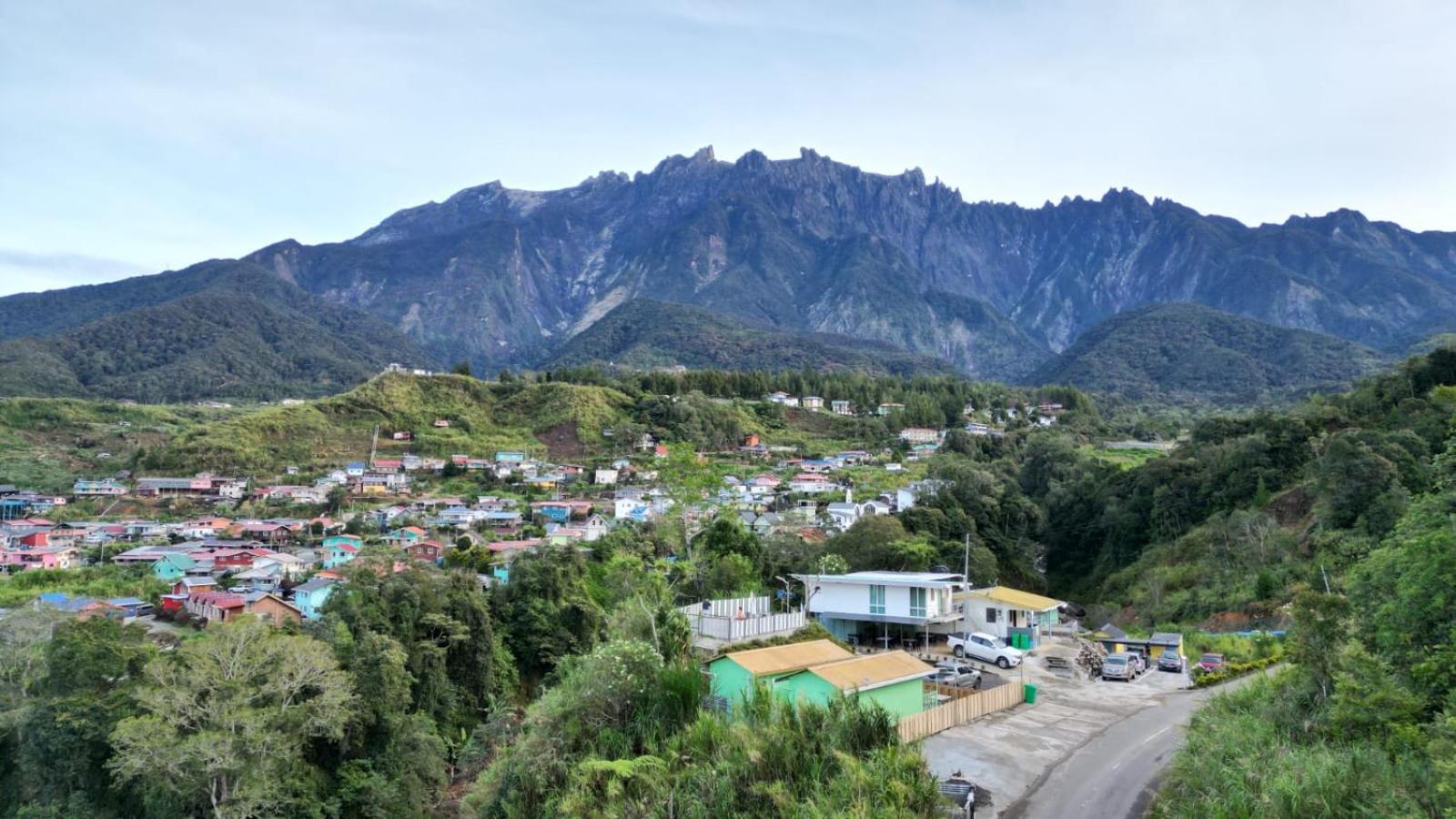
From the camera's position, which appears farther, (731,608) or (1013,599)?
(1013,599)

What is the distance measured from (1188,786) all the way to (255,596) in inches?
1329

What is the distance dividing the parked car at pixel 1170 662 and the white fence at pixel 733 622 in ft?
32.6

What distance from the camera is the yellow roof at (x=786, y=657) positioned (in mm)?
14547

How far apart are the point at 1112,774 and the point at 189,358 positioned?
500 ft

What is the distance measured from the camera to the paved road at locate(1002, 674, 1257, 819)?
39.7ft

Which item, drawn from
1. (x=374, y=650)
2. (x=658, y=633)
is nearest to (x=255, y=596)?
(x=374, y=650)

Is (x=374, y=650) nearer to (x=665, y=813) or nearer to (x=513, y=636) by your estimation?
(x=513, y=636)

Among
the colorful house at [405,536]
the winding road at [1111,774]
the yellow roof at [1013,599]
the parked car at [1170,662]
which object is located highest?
the winding road at [1111,774]

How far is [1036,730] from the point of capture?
624 inches

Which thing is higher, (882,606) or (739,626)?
(739,626)

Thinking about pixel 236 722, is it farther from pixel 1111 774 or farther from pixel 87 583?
pixel 87 583

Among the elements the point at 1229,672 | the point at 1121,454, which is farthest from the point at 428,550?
the point at 1121,454

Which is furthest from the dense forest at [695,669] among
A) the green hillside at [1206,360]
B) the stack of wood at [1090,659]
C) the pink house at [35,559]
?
the green hillside at [1206,360]

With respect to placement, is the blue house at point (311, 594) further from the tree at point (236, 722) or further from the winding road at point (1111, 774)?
the winding road at point (1111, 774)
